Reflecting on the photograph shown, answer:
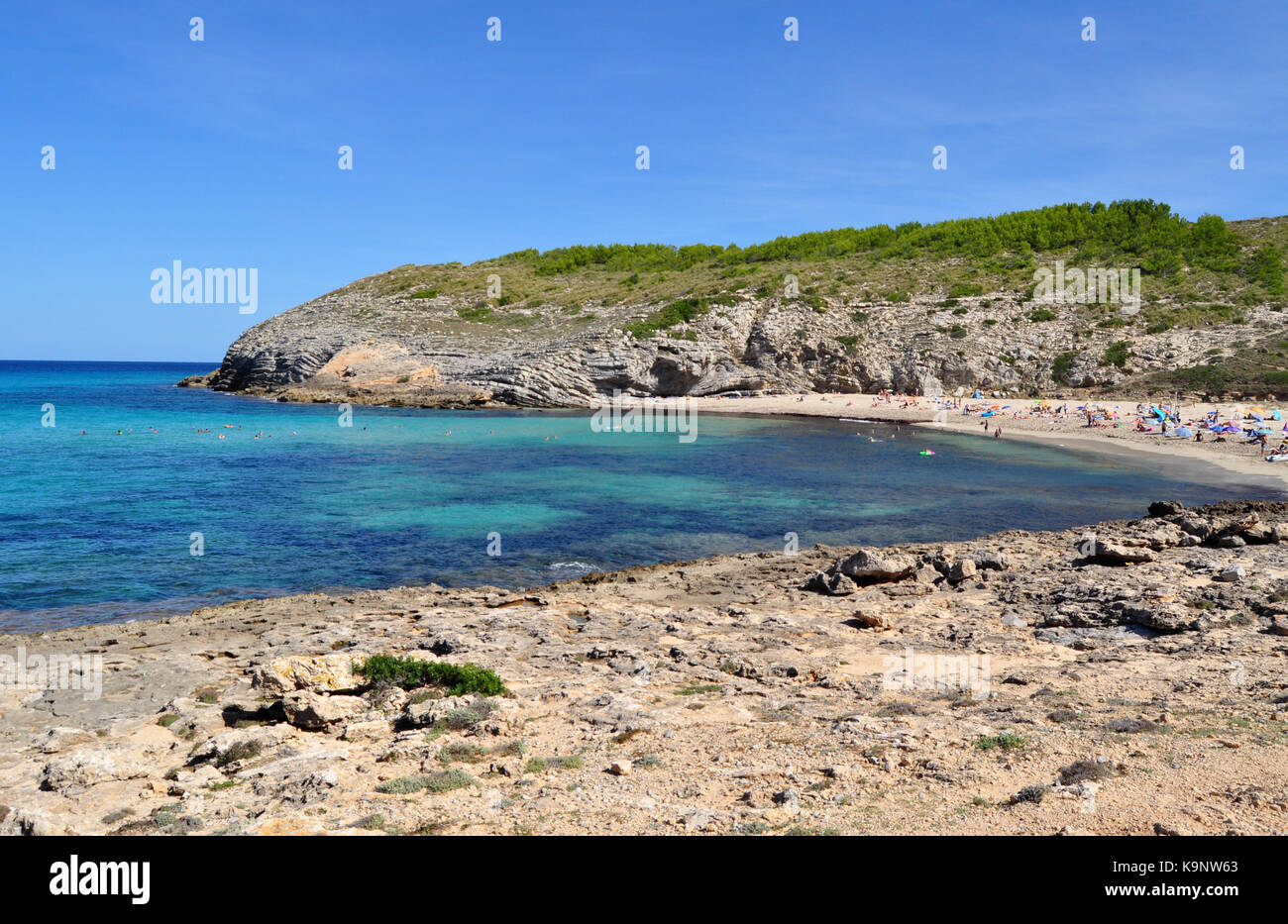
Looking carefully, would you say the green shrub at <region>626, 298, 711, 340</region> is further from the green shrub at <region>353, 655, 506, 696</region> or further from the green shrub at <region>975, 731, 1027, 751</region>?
the green shrub at <region>975, 731, 1027, 751</region>

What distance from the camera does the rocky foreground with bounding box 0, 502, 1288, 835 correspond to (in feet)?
23.2

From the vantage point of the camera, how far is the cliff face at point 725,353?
6600 centimetres

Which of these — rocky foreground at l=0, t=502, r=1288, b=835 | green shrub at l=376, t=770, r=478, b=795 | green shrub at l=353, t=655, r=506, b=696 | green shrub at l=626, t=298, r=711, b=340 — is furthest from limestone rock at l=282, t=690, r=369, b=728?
green shrub at l=626, t=298, r=711, b=340

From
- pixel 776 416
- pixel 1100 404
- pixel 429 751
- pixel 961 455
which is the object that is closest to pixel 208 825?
pixel 429 751

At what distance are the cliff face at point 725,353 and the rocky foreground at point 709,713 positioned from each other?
53.0 meters

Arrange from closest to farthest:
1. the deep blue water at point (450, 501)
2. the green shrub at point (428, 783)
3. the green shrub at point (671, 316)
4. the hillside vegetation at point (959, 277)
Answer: the green shrub at point (428, 783) → the deep blue water at point (450, 501) → the hillside vegetation at point (959, 277) → the green shrub at point (671, 316)

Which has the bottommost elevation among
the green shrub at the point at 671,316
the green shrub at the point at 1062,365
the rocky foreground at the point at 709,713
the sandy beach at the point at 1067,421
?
the rocky foreground at the point at 709,713

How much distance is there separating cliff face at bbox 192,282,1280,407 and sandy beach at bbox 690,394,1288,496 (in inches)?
127

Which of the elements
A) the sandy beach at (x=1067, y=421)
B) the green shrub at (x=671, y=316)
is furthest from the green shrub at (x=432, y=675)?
the green shrub at (x=671, y=316)

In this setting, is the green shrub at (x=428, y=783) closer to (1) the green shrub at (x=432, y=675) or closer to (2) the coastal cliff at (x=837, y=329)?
(1) the green shrub at (x=432, y=675)

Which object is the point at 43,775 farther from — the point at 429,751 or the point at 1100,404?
the point at 1100,404

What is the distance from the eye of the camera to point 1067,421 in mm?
52469

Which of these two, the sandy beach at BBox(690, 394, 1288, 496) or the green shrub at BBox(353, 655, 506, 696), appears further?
the sandy beach at BBox(690, 394, 1288, 496)
